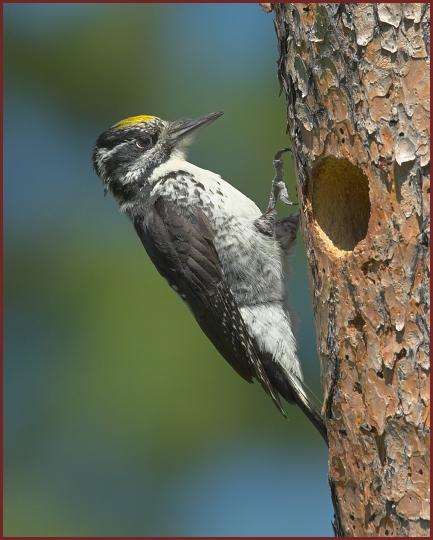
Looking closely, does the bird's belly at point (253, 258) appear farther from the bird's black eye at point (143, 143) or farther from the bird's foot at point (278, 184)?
the bird's black eye at point (143, 143)

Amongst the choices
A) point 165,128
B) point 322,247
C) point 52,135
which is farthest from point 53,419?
point 322,247

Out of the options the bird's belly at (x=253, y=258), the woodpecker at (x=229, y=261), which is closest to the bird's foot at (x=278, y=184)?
the woodpecker at (x=229, y=261)

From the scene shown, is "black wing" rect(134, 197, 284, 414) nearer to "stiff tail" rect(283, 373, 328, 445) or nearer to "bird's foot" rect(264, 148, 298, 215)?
"stiff tail" rect(283, 373, 328, 445)

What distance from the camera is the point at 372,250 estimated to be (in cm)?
452

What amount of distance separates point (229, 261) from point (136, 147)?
957 millimetres

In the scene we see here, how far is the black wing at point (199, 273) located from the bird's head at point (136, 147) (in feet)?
1.18

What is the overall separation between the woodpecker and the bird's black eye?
0.28m

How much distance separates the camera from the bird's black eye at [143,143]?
6.73 m

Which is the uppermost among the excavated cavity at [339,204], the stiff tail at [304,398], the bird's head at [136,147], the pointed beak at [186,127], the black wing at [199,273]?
the pointed beak at [186,127]

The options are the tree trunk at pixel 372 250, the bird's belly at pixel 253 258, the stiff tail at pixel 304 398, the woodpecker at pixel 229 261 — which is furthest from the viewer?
the bird's belly at pixel 253 258

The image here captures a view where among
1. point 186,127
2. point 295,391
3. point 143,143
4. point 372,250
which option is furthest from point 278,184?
point 372,250

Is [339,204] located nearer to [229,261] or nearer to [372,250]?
[372,250]

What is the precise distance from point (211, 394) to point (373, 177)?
562 cm

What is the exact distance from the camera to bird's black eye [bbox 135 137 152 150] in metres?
6.73
